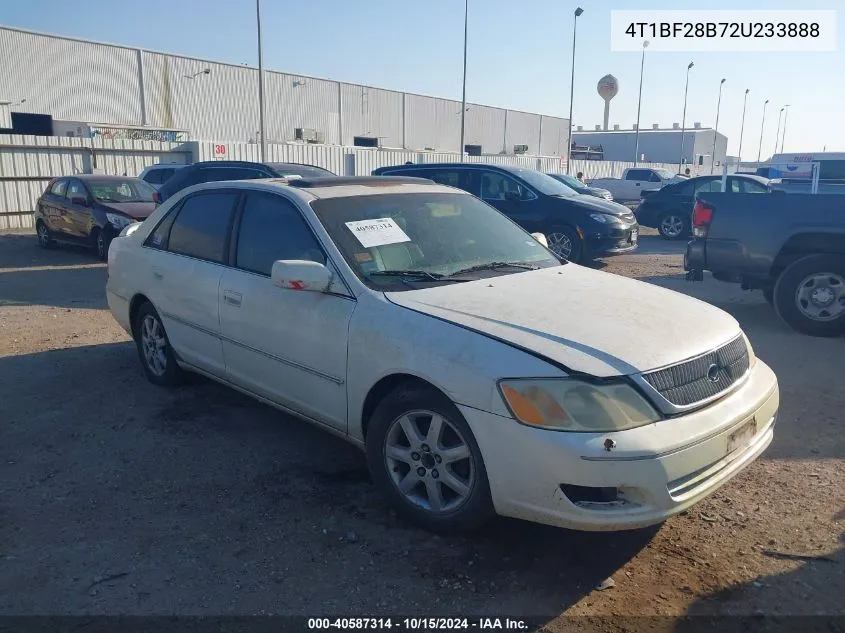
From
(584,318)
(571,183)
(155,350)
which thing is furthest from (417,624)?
(571,183)

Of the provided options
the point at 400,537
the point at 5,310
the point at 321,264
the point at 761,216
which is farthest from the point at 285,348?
the point at 5,310

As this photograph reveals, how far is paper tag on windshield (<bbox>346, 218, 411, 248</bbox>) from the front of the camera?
3.84 metres

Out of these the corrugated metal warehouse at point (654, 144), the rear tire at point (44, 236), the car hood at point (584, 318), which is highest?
the corrugated metal warehouse at point (654, 144)

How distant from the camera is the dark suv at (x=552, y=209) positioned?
11414 millimetres

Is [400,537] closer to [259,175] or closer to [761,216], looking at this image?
[761,216]

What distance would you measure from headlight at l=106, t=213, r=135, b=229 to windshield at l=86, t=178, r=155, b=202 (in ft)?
2.01

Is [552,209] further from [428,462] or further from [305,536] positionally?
[305,536]

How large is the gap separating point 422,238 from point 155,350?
2513 millimetres

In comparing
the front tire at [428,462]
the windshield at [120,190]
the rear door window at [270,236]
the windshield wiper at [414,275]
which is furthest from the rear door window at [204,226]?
the windshield at [120,190]

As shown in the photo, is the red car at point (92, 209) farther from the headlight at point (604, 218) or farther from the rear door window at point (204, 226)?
the headlight at point (604, 218)

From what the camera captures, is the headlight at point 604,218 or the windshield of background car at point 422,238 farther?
the headlight at point 604,218

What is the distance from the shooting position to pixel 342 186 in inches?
171

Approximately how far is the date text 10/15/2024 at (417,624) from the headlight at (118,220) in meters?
10.6

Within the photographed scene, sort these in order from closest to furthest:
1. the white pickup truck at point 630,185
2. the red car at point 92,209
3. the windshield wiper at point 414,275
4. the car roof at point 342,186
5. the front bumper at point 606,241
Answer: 1. the windshield wiper at point 414,275
2. the car roof at point 342,186
3. the front bumper at point 606,241
4. the red car at point 92,209
5. the white pickup truck at point 630,185
